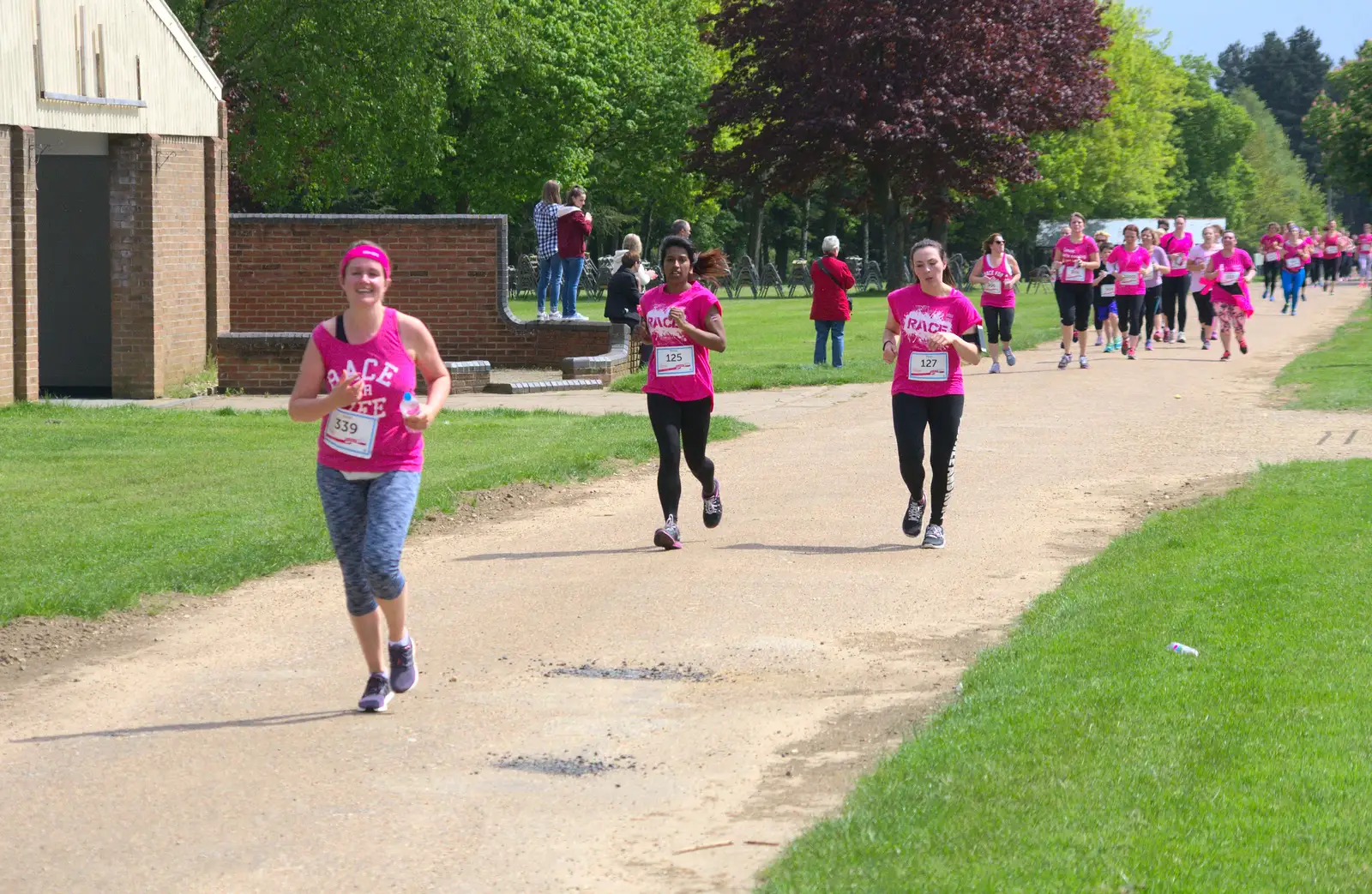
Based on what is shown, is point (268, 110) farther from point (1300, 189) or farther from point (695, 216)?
point (1300, 189)

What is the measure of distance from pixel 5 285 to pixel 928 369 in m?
11.0

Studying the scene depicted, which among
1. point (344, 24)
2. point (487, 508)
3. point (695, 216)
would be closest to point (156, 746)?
point (487, 508)

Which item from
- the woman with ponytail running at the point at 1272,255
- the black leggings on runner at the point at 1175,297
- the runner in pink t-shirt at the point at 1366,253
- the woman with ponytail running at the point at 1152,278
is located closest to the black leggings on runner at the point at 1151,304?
the woman with ponytail running at the point at 1152,278

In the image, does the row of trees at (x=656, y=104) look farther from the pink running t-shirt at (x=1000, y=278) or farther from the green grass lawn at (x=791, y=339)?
the pink running t-shirt at (x=1000, y=278)

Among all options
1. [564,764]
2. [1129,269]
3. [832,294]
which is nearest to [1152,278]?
[1129,269]

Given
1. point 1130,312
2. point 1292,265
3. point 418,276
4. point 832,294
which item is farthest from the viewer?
point 1292,265

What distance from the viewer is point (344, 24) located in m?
33.8

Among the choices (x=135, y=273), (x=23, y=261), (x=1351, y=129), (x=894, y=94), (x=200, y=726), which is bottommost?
(x=200, y=726)

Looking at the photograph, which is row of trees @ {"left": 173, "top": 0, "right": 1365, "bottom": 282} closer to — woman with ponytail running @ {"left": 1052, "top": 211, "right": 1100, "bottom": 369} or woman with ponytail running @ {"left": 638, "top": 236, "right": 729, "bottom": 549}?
woman with ponytail running @ {"left": 1052, "top": 211, "right": 1100, "bottom": 369}

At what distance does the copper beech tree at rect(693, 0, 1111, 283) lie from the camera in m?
45.3

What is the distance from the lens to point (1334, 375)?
21.2 meters

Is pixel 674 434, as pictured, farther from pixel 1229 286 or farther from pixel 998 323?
pixel 1229 286

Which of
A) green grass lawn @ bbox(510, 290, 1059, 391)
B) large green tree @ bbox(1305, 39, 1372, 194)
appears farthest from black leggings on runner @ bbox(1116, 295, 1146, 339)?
large green tree @ bbox(1305, 39, 1372, 194)

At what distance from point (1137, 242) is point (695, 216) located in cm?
3985
